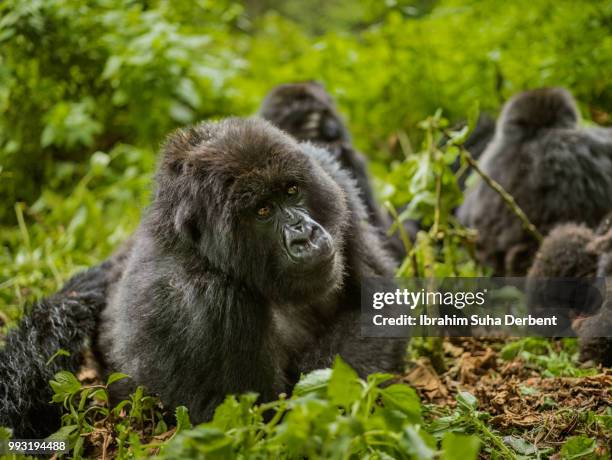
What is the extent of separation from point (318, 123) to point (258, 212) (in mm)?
2608

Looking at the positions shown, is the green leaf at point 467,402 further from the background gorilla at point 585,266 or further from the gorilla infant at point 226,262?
the background gorilla at point 585,266

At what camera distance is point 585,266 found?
11.6 ft

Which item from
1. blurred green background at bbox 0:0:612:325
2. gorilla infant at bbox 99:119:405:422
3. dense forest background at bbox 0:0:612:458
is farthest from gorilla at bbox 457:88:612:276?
gorilla infant at bbox 99:119:405:422

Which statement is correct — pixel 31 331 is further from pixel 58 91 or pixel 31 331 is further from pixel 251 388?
pixel 58 91

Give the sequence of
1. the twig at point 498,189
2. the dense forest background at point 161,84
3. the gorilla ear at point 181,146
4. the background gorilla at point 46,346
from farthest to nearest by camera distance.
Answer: the dense forest background at point 161,84, the twig at point 498,189, the background gorilla at point 46,346, the gorilla ear at point 181,146

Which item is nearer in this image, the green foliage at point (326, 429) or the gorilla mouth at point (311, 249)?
the green foliage at point (326, 429)

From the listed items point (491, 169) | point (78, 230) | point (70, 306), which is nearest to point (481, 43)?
point (491, 169)

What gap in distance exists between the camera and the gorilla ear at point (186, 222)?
2.62 m

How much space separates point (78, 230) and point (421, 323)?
10.3 ft

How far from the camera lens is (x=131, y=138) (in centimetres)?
653

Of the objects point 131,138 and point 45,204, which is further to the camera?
point 131,138

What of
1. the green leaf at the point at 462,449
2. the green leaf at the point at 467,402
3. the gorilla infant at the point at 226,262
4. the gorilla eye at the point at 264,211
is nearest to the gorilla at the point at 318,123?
the gorilla infant at the point at 226,262

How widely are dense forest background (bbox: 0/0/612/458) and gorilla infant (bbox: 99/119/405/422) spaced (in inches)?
84.5

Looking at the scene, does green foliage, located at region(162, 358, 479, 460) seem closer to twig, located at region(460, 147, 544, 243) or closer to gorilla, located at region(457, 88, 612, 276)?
twig, located at region(460, 147, 544, 243)
